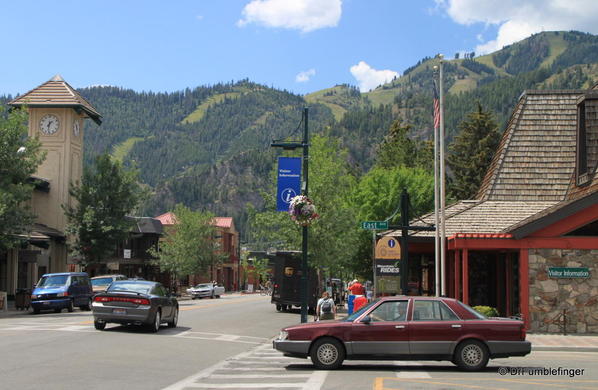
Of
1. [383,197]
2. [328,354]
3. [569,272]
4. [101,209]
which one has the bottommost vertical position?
[328,354]

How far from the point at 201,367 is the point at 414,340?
4.25 m

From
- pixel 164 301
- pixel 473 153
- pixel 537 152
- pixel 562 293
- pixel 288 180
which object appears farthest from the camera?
pixel 473 153

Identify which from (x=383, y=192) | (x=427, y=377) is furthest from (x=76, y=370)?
(x=383, y=192)

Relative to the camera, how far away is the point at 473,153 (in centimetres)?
6906

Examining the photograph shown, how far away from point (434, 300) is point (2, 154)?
26.1 m

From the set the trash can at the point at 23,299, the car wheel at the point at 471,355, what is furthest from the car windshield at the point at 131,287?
the trash can at the point at 23,299

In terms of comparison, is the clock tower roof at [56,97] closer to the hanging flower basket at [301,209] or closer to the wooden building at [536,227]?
the wooden building at [536,227]

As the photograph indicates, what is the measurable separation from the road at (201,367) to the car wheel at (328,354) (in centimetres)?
24

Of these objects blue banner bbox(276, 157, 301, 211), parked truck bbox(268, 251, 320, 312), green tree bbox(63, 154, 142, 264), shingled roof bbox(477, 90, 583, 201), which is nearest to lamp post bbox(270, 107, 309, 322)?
blue banner bbox(276, 157, 301, 211)

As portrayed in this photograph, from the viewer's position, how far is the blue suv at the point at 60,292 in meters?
33.0

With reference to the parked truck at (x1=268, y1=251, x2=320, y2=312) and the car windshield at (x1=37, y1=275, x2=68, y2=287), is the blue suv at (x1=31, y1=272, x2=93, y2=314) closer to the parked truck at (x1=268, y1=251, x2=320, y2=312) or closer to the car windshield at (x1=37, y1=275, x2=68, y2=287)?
the car windshield at (x1=37, y1=275, x2=68, y2=287)

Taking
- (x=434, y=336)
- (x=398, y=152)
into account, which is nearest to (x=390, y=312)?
(x=434, y=336)

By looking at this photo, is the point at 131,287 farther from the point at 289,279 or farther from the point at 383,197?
the point at 383,197

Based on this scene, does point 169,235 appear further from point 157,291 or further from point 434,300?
point 434,300
